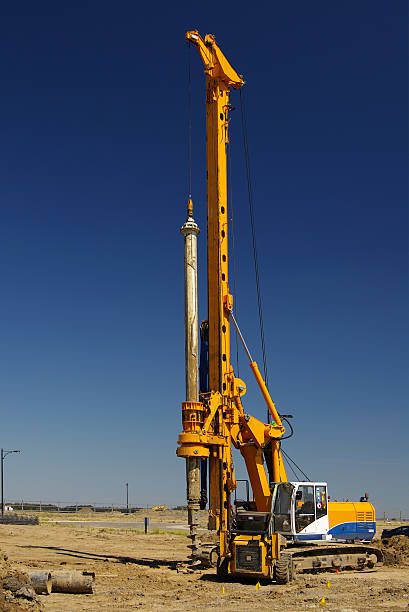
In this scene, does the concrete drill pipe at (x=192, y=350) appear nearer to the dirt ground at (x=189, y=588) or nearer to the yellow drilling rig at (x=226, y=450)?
the yellow drilling rig at (x=226, y=450)

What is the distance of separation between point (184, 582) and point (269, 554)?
278cm

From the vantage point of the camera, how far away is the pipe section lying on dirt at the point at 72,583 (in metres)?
17.6

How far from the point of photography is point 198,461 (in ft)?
75.7

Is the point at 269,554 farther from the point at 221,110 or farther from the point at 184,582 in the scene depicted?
the point at 221,110

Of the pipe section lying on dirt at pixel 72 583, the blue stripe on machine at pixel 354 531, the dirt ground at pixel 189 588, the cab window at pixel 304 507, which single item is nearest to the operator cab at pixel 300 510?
the cab window at pixel 304 507

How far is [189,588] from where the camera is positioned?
18.8 m

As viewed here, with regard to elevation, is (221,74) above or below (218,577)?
above

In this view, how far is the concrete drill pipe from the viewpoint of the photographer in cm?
2297

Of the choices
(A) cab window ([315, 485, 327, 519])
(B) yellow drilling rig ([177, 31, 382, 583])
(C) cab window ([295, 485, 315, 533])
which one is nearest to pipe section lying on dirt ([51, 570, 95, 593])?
(B) yellow drilling rig ([177, 31, 382, 583])

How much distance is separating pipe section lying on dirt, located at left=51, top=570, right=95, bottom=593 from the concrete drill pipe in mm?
5682

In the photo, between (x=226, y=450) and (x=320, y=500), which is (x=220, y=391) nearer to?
(x=226, y=450)

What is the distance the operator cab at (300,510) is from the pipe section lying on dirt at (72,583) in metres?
5.69

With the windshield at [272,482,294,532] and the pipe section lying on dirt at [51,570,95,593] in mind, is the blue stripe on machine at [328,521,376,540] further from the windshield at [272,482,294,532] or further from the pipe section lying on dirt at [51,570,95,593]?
the pipe section lying on dirt at [51,570,95,593]

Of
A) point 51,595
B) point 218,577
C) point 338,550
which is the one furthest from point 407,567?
point 51,595
